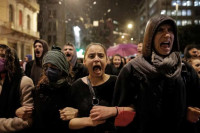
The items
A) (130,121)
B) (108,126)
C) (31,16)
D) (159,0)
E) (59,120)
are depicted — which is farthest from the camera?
(159,0)

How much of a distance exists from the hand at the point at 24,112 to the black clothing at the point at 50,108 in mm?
71

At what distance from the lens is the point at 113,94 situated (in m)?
2.21

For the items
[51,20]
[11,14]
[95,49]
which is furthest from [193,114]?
[51,20]

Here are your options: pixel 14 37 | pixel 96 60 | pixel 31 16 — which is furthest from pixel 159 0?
pixel 96 60

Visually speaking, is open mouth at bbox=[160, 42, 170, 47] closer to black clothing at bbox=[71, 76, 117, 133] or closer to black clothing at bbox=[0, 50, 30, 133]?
black clothing at bbox=[71, 76, 117, 133]

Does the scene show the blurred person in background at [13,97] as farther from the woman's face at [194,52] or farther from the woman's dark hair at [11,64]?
the woman's face at [194,52]

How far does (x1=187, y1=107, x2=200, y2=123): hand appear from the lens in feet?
6.45

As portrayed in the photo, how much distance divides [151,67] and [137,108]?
0.43 metres

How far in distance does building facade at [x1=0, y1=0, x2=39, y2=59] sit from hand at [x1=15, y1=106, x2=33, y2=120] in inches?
1035

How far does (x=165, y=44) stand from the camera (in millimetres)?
2062

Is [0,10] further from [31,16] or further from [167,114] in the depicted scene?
Answer: [167,114]

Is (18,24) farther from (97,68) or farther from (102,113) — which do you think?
(102,113)

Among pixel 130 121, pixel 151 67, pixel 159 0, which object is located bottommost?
pixel 130 121

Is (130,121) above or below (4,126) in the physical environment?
above
